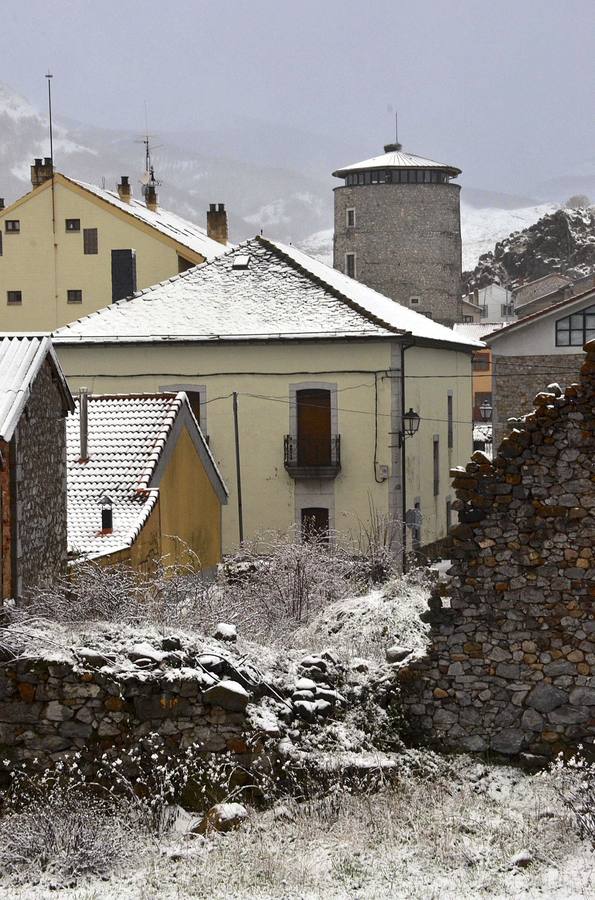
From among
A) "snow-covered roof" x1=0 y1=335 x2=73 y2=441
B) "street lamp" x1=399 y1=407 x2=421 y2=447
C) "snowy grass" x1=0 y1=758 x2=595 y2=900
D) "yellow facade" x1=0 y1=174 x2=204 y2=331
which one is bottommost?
"snowy grass" x1=0 y1=758 x2=595 y2=900

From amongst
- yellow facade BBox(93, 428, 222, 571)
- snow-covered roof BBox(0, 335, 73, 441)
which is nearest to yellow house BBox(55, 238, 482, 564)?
yellow facade BBox(93, 428, 222, 571)

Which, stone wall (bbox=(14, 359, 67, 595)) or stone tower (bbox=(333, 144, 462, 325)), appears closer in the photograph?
stone wall (bbox=(14, 359, 67, 595))

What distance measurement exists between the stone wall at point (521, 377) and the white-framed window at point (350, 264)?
40.9m

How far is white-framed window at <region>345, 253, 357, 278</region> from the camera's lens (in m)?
80.4

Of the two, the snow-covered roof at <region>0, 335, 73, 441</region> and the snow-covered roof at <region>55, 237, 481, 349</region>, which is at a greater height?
the snow-covered roof at <region>55, 237, 481, 349</region>

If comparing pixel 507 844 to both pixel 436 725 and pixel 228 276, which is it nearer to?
pixel 436 725

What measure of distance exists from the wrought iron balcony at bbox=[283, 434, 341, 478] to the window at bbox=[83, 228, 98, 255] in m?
19.3

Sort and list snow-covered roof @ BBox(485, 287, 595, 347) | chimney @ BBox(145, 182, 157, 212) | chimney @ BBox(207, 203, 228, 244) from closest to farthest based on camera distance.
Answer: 1. snow-covered roof @ BBox(485, 287, 595, 347)
2. chimney @ BBox(207, 203, 228, 244)
3. chimney @ BBox(145, 182, 157, 212)

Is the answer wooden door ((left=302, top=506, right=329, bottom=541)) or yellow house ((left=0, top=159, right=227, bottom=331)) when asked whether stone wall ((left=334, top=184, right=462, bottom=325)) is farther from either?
wooden door ((left=302, top=506, right=329, bottom=541))

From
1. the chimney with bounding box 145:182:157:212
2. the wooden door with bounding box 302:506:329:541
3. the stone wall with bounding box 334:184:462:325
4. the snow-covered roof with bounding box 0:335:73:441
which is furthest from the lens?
the stone wall with bounding box 334:184:462:325

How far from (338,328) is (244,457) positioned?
3960mm

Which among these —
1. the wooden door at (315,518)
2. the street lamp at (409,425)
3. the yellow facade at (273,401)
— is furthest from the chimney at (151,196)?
the wooden door at (315,518)

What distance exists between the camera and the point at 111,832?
979cm

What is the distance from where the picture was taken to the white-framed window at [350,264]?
3167 inches
